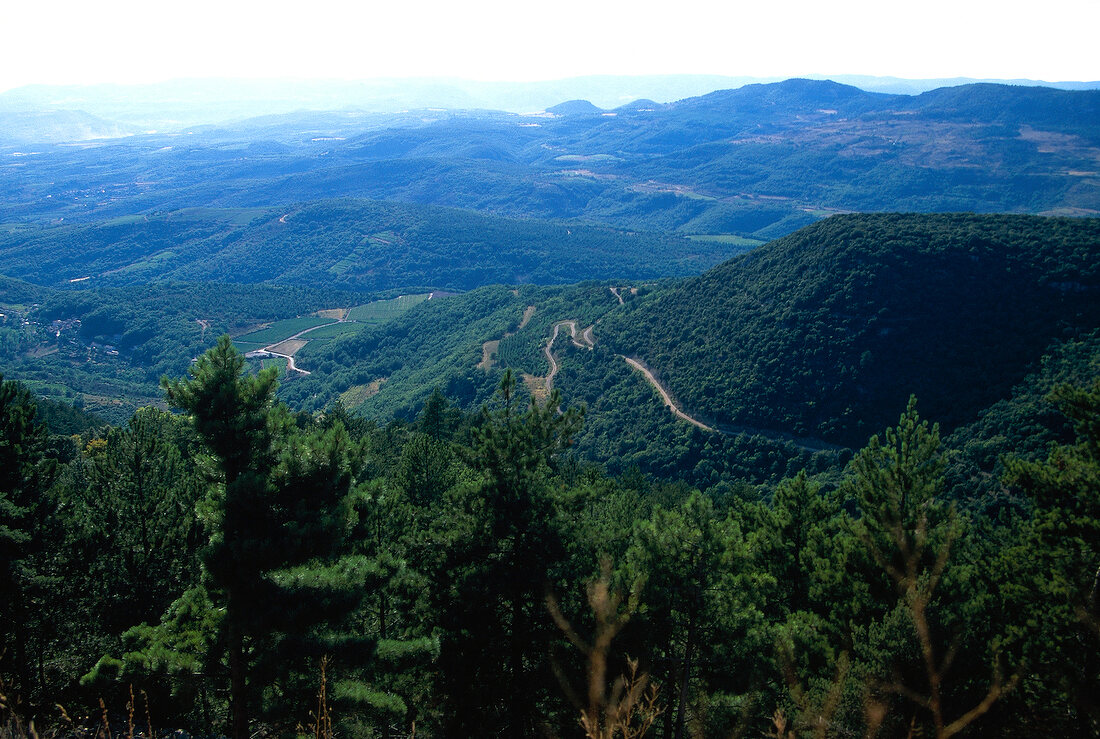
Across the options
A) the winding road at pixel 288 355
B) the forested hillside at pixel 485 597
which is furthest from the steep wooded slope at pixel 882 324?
the winding road at pixel 288 355

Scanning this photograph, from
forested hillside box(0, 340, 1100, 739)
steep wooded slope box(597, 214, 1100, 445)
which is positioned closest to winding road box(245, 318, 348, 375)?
steep wooded slope box(597, 214, 1100, 445)

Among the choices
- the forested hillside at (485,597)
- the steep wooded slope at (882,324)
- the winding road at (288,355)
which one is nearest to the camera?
the forested hillside at (485,597)

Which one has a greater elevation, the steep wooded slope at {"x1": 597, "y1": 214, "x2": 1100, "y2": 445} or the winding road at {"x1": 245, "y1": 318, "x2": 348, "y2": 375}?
the steep wooded slope at {"x1": 597, "y1": 214, "x2": 1100, "y2": 445}

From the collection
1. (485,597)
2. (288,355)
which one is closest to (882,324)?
(485,597)

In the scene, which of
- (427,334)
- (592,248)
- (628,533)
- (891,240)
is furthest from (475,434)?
(592,248)

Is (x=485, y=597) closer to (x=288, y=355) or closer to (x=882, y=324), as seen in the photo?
(x=882, y=324)

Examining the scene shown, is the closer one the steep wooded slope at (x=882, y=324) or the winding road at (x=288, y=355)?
the steep wooded slope at (x=882, y=324)

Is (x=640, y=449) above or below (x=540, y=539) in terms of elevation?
below

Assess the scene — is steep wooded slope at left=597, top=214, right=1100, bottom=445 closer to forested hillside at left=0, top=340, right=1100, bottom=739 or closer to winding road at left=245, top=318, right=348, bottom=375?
forested hillside at left=0, top=340, right=1100, bottom=739

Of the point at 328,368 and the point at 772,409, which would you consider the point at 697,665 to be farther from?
the point at 328,368

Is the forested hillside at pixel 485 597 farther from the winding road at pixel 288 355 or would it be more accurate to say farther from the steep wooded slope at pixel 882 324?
the winding road at pixel 288 355

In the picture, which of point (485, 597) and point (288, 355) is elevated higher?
point (485, 597)
